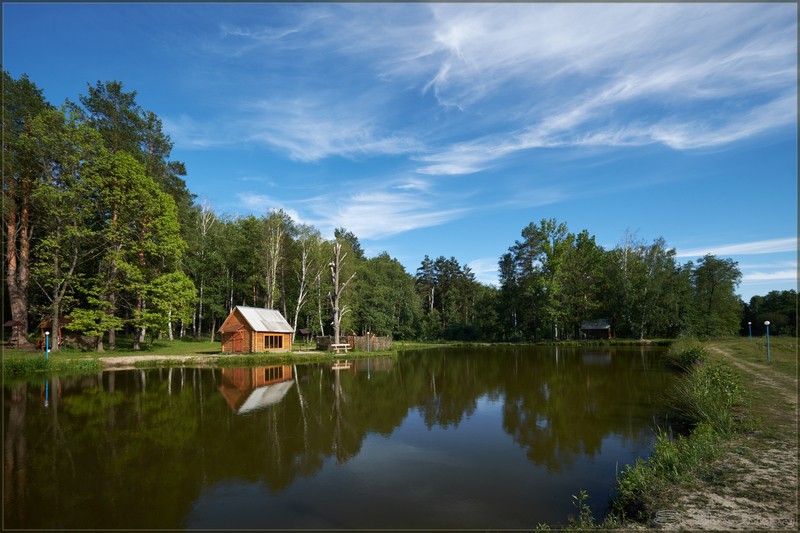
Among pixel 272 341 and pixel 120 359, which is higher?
pixel 120 359

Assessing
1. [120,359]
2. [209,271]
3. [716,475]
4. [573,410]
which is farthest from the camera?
[209,271]

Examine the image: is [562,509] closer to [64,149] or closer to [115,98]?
[64,149]

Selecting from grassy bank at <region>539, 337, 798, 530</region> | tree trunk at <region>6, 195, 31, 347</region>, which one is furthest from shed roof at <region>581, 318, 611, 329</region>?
tree trunk at <region>6, 195, 31, 347</region>

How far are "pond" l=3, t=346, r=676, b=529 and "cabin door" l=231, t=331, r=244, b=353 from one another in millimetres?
14509

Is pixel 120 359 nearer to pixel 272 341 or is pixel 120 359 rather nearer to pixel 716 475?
pixel 272 341

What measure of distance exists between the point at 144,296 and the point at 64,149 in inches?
452

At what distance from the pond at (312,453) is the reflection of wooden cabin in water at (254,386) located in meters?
0.17

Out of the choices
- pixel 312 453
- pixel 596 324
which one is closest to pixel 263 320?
pixel 312 453

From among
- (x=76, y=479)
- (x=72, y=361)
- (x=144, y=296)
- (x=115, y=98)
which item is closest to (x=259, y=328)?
(x=144, y=296)

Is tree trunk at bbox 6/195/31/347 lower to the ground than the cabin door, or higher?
higher

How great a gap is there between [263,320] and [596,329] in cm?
4866

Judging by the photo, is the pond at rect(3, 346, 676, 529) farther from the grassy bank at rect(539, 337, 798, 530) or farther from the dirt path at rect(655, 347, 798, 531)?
the dirt path at rect(655, 347, 798, 531)

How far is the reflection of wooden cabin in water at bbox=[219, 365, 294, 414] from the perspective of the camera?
15.7 meters

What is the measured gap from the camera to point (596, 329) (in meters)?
62.1
